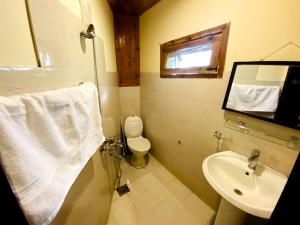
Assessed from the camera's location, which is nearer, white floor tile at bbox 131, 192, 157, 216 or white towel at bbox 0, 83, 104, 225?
white towel at bbox 0, 83, 104, 225

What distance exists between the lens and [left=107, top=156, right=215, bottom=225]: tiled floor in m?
1.40

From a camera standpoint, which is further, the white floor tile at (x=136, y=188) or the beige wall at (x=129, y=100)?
the beige wall at (x=129, y=100)

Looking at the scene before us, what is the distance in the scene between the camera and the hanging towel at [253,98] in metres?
0.92

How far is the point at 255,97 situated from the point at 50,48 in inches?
54.2

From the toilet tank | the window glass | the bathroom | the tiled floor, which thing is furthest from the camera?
the toilet tank

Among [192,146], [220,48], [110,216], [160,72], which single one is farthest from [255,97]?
[110,216]

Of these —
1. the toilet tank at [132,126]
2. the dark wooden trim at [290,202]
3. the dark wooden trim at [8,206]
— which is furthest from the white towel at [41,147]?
the toilet tank at [132,126]

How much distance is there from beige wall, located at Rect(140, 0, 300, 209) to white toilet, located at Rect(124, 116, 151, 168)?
17 cm

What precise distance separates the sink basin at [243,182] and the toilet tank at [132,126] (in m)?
1.41

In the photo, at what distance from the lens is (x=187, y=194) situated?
1.69 m

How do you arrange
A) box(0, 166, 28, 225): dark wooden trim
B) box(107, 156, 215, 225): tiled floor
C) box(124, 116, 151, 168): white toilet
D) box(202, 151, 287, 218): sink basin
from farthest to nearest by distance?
box(124, 116, 151, 168): white toilet < box(107, 156, 215, 225): tiled floor < box(202, 151, 287, 218): sink basin < box(0, 166, 28, 225): dark wooden trim

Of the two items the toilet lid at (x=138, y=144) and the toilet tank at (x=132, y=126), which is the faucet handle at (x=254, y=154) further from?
the toilet tank at (x=132, y=126)

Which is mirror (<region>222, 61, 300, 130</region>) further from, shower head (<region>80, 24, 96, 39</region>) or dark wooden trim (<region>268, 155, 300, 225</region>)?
shower head (<region>80, 24, 96, 39</region>)

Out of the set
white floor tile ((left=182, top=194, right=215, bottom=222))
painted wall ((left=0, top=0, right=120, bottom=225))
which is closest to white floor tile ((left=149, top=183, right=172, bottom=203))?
white floor tile ((left=182, top=194, right=215, bottom=222))
